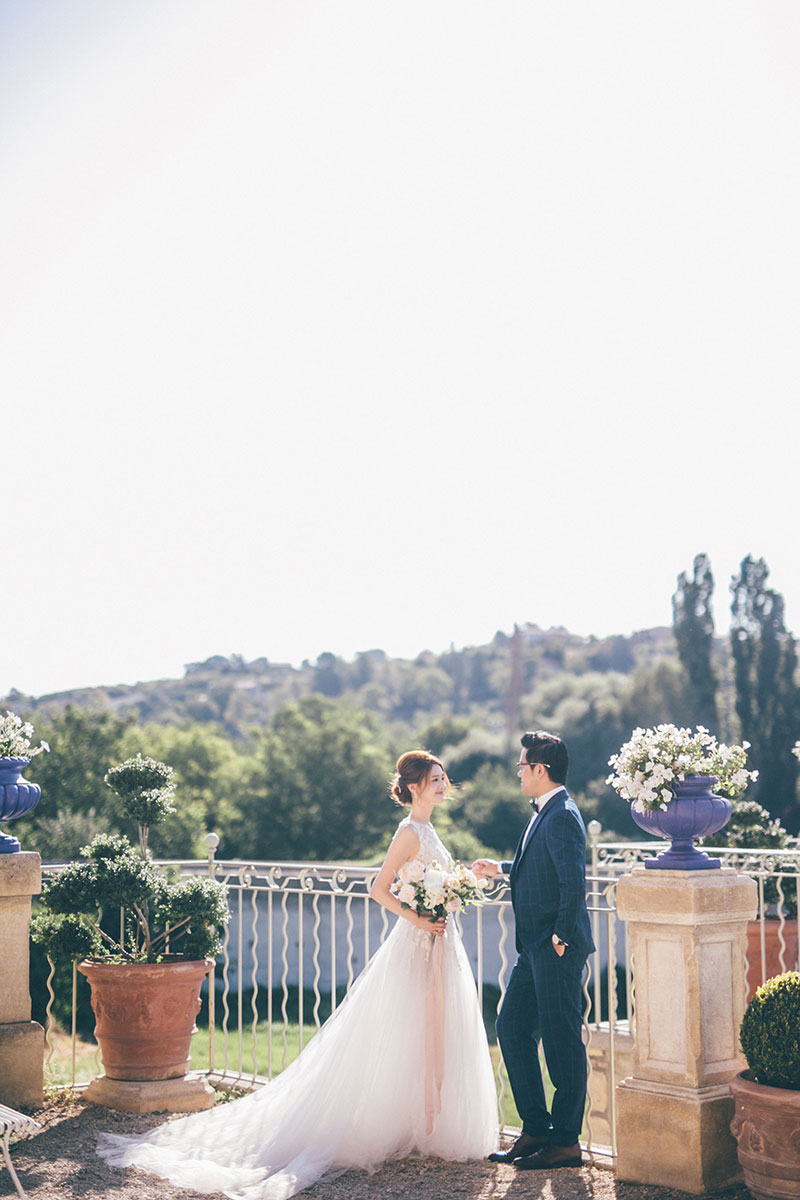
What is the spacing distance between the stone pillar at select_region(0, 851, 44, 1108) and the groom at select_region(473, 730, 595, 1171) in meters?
2.68

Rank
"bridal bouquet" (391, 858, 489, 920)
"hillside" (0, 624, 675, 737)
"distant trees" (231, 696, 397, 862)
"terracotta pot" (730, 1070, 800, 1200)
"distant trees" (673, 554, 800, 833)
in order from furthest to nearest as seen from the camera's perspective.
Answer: "hillside" (0, 624, 675, 737)
"distant trees" (231, 696, 397, 862)
"distant trees" (673, 554, 800, 833)
"bridal bouquet" (391, 858, 489, 920)
"terracotta pot" (730, 1070, 800, 1200)

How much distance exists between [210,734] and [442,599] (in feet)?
115

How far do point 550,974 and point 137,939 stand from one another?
9.58 feet

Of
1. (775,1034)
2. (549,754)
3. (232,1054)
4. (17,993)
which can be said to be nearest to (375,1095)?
(549,754)

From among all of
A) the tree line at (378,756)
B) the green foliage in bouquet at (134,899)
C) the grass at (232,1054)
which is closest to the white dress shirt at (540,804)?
the green foliage in bouquet at (134,899)

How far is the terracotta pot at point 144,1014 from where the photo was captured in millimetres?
5930

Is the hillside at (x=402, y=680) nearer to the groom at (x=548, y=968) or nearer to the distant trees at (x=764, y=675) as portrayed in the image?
the distant trees at (x=764, y=675)

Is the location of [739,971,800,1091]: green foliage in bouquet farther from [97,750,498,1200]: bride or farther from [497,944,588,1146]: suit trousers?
[97,750,498,1200]: bride

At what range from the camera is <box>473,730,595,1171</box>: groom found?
181 inches

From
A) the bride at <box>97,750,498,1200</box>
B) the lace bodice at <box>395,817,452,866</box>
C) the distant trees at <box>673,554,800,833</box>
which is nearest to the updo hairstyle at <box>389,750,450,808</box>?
the bride at <box>97,750,498,1200</box>

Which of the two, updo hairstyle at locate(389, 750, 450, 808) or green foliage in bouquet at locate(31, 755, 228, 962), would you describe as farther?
green foliage in bouquet at locate(31, 755, 228, 962)

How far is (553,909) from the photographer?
470 cm

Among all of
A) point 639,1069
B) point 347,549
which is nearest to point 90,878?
point 639,1069

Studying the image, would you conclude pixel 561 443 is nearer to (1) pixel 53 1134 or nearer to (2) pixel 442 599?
(2) pixel 442 599
